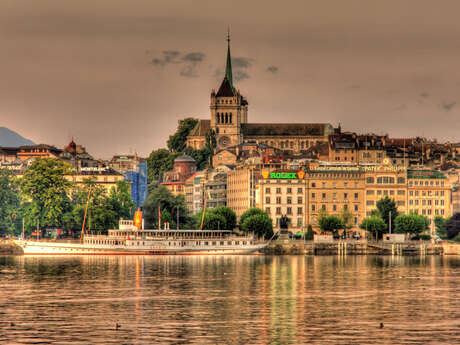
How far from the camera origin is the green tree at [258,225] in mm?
162750

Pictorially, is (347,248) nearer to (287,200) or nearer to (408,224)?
(408,224)

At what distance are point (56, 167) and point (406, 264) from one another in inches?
2871

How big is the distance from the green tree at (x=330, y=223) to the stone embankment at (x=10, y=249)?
41.9m

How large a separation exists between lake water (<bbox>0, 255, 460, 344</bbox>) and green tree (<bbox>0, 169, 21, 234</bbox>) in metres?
51.7

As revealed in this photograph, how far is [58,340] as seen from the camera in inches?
2306

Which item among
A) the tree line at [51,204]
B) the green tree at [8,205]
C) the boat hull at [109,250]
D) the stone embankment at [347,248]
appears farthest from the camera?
the green tree at [8,205]

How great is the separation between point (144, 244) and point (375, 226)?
33957 mm

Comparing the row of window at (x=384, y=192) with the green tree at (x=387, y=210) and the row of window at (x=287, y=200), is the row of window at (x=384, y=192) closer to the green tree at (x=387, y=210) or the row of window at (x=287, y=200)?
the green tree at (x=387, y=210)

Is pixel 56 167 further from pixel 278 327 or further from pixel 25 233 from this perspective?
pixel 278 327

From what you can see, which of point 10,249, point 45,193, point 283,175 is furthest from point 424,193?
point 10,249

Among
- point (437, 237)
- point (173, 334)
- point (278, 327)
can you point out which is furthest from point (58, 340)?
point (437, 237)

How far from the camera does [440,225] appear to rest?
18450cm

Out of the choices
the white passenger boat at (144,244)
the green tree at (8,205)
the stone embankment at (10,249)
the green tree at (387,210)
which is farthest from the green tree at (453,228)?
the stone embankment at (10,249)

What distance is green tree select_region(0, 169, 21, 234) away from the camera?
17100cm
